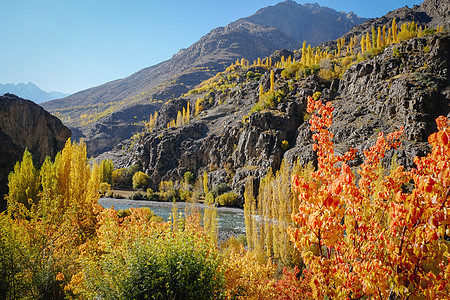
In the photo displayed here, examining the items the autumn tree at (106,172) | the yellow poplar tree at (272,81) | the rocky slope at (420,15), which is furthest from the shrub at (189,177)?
the rocky slope at (420,15)

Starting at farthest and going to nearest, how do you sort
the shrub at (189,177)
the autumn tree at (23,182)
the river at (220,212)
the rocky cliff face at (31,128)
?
the shrub at (189,177), the river at (220,212), the rocky cliff face at (31,128), the autumn tree at (23,182)

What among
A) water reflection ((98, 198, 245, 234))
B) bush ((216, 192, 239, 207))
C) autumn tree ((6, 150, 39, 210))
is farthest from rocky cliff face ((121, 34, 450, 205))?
autumn tree ((6, 150, 39, 210))

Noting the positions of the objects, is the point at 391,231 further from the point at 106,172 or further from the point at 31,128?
the point at 106,172

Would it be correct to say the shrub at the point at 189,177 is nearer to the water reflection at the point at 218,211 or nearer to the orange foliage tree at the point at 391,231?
the water reflection at the point at 218,211

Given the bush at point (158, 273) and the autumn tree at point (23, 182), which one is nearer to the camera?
the bush at point (158, 273)

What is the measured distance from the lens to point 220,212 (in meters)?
54.6

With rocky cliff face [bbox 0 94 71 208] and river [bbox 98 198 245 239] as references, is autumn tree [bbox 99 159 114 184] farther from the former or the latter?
rocky cliff face [bbox 0 94 71 208]

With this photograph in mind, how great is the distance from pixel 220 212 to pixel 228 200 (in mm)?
6539

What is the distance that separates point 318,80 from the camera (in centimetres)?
7375

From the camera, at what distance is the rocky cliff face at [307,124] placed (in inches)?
1800

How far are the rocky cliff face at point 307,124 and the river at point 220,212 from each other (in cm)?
1006

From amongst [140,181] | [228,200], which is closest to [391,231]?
[228,200]

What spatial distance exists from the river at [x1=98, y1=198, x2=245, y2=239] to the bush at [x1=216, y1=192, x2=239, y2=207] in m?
2.39

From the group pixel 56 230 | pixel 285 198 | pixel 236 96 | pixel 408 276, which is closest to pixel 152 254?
pixel 408 276
